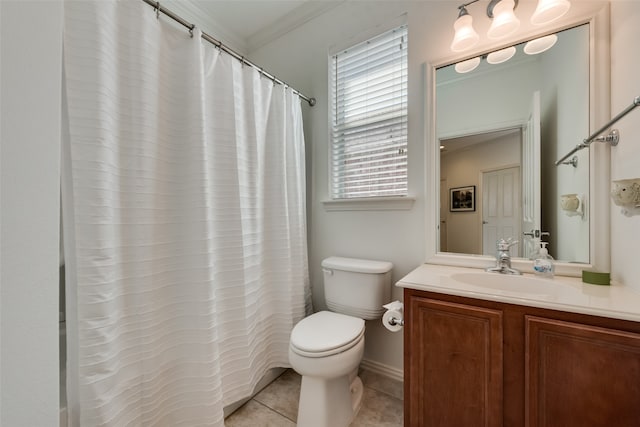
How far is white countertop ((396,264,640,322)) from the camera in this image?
2.65 ft

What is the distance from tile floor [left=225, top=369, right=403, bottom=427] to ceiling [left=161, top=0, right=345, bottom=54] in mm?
2559

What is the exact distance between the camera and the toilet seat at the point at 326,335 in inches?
47.0

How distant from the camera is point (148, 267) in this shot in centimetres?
104

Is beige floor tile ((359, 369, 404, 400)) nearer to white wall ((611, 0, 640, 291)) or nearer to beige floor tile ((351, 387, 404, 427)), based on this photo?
beige floor tile ((351, 387, 404, 427))

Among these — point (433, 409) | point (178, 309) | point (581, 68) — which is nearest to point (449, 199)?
point (581, 68)

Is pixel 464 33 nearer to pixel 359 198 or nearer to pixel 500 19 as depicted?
pixel 500 19

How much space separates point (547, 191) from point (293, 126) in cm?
146

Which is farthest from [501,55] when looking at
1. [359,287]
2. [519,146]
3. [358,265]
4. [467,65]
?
[359,287]

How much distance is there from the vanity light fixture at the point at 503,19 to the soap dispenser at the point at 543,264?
40.8 inches

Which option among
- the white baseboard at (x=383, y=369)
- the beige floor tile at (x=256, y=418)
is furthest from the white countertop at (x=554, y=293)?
the beige floor tile at (x=256, y=418)

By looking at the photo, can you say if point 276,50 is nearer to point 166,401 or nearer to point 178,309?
point 178,309

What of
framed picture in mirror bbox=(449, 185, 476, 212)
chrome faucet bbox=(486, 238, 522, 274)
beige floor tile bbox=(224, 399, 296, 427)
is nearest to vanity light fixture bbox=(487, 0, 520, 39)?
framed picture in mirror bbox=(449, 185, 476, 212)

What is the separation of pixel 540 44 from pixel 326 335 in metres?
1.75

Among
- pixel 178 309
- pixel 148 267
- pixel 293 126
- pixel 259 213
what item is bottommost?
pixel 178 309
